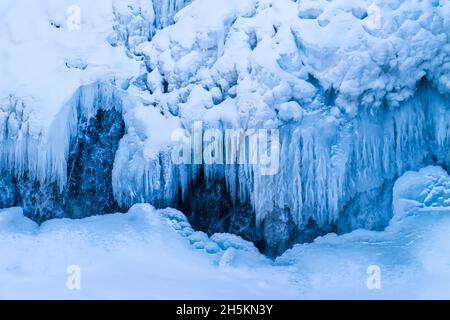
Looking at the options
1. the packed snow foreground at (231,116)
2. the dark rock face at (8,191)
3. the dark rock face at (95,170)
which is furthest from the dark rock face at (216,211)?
the dark rock face at (8,191)

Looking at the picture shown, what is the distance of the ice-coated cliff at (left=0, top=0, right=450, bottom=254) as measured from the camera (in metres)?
5.07

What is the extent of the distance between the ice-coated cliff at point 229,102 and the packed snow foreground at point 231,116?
1 centimetres

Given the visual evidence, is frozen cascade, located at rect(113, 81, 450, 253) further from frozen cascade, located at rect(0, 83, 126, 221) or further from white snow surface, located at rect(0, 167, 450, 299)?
frozen cascade, located at rect(0, 83, 126, 221)

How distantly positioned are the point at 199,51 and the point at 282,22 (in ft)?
2.74

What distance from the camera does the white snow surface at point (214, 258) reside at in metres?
4.78

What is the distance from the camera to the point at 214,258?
524 centimetres

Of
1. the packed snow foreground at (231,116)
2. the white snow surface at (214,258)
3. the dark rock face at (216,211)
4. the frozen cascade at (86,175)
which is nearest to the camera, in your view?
the white snow surface at (214,258)

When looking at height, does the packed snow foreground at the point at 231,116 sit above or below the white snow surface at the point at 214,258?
above

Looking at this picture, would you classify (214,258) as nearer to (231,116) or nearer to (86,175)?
(231,116)

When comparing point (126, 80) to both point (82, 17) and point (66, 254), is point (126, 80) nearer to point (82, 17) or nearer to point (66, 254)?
point (82, 17)

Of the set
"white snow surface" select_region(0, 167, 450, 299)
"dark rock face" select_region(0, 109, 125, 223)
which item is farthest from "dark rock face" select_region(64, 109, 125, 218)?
"white snow surface" select_region(0, 167, 450, 299)

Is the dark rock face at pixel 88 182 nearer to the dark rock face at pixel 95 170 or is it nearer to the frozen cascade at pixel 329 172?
the dark rock face at pixel 95 170

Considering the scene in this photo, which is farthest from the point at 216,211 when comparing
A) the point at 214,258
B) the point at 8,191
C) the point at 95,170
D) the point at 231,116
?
the point at 8,191

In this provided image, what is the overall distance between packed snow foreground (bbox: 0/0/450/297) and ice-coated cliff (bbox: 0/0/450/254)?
1 cm
